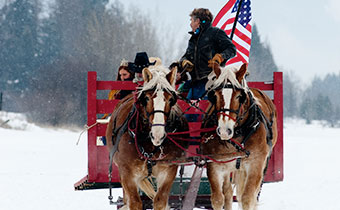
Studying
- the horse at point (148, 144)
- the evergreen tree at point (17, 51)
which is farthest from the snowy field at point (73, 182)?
the evergreen tree at point (17, 51)

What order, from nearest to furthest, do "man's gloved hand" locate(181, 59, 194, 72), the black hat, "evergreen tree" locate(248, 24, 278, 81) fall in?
"man's gloved hand" locate(181, 59, 194, 72), the black hat, "evergreen tree" locate(248, 24, 278, 81)

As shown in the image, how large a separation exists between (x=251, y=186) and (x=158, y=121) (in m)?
1.26

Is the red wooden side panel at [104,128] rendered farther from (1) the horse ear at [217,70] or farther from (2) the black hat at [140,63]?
(1) the horse ear at [217,70]

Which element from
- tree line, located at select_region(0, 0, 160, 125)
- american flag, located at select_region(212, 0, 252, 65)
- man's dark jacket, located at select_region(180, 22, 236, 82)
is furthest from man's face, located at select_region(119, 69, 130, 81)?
tree line, located at select_region(0, 0, 160, 125)

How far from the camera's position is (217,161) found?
4832 mm

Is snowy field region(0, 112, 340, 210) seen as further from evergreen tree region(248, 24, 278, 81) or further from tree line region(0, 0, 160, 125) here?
evergreen tree region(248, 24, 278, 81)

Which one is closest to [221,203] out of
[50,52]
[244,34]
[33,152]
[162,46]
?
[244,34]

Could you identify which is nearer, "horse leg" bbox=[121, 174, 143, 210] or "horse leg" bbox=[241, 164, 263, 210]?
"horse leg" bbox=[121, 174, 143, 210]

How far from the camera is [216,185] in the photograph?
4.89 meters

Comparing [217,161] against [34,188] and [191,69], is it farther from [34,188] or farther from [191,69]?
[34,188]

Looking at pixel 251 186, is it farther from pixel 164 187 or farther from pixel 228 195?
pixel 164 187

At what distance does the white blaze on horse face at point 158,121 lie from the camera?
4.14 metres

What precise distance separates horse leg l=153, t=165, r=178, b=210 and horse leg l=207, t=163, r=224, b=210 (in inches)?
16.5

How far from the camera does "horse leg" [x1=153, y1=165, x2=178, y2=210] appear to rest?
457cm
